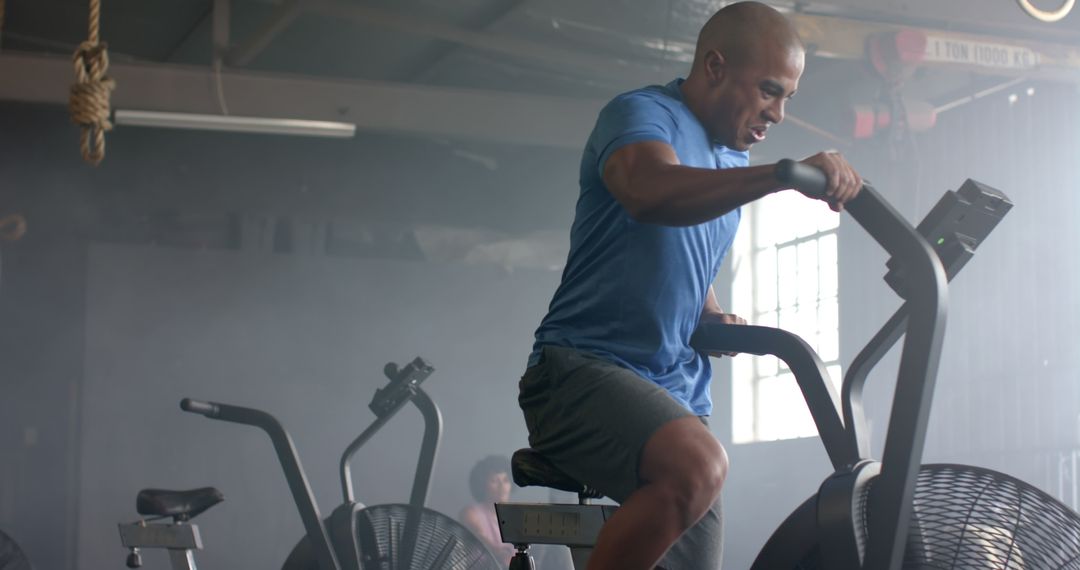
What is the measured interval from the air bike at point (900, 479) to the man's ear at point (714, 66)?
0.34 metres

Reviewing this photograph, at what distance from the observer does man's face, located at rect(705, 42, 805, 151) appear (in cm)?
161

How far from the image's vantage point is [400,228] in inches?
300

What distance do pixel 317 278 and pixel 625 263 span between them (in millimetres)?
6088

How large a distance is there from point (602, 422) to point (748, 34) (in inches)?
22.5

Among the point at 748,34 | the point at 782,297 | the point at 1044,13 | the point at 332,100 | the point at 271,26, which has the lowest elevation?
the point at 782,297

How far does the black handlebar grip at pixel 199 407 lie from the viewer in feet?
11.3

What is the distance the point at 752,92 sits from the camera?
163cm

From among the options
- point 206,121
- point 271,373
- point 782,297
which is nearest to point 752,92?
point 206,121

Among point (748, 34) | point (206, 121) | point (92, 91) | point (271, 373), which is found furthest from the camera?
point (271, 373)

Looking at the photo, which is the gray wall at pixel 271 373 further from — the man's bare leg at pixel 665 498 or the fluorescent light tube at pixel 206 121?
the man's bare leg at pixel 665 498

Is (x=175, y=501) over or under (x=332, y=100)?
under

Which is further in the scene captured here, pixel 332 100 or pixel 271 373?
pixel 271 373

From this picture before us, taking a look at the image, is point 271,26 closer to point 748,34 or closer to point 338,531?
point 338,531

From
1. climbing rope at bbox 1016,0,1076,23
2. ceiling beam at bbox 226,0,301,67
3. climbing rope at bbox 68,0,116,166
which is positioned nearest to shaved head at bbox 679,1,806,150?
climbing rope at bbox 1016,0,1076,23
